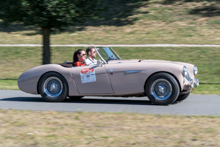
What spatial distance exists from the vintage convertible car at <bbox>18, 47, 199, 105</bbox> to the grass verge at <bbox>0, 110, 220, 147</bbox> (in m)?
1.48

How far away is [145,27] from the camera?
24.8m

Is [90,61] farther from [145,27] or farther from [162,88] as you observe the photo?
[145,27]

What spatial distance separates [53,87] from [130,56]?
10.6m

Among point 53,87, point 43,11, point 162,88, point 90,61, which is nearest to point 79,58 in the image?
point 90,61

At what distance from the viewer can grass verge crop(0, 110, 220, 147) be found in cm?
463

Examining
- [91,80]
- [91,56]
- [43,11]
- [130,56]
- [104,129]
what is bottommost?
[104,129]

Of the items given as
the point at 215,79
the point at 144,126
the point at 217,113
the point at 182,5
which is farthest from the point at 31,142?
the point at 182,5

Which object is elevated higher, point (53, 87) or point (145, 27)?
point (145, 27)

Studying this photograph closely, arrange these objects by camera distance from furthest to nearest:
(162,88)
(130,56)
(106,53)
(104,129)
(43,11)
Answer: (130,56) < (43,11) < (106,53) < (162,88) < (104,129)

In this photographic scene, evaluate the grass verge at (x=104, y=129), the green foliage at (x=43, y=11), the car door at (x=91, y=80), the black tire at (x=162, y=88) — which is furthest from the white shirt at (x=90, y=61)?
the green foliage at (x=43, y=11)

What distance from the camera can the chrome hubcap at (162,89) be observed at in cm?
773

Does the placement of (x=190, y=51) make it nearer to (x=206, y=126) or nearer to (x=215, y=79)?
(x=215, y=79)

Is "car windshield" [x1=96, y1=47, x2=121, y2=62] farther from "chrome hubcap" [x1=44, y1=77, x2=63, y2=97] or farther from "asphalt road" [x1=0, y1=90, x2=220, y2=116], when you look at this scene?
"chrome hubcap" [x1=44, y1=77, x2=63, y2=97]

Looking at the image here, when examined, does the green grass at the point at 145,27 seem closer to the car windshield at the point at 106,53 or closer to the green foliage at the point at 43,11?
the green foliage at the point at 43,11
